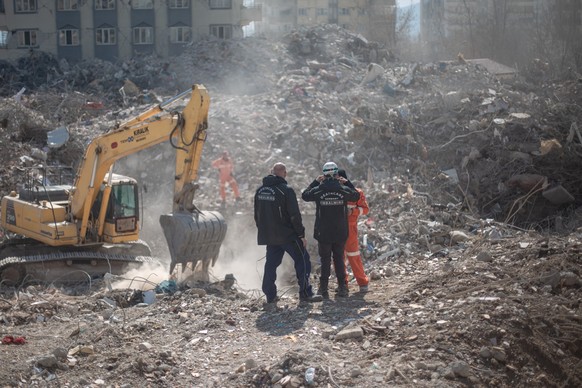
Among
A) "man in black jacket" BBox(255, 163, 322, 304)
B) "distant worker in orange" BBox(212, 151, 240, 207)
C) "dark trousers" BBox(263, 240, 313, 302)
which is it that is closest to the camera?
"man in black jacket" BBox(255, 163, 322, 304)

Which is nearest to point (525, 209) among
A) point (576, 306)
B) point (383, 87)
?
point (576, 306)

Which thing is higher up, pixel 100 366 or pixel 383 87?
pixel 383 87

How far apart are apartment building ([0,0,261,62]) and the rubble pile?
308 inches

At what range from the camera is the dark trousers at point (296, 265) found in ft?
31.9

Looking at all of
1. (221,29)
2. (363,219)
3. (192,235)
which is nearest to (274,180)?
(192,235)

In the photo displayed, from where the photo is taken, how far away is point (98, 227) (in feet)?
43.5

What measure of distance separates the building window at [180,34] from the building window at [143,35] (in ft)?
3.40

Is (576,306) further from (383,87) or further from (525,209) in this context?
(383,87)

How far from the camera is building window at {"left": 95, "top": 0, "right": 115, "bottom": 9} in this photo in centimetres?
4172

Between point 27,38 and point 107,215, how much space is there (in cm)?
3085

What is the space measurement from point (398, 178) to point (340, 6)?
160 ft

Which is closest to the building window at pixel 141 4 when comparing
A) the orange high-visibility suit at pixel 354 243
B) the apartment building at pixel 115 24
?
the apartment building at pixel 115 24

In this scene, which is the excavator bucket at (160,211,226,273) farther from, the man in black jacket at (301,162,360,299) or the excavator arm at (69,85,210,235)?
the man in black jacket at (301,162,360,299)

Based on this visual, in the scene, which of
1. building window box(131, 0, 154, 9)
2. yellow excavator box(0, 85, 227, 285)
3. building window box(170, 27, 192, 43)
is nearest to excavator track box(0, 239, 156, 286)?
yellow excavator box(0, 85, 227, 285)
